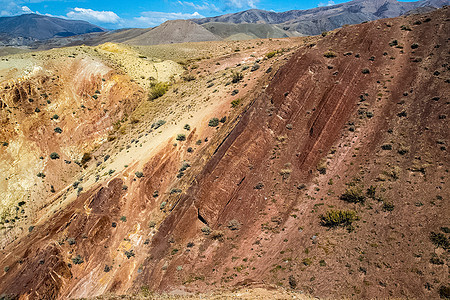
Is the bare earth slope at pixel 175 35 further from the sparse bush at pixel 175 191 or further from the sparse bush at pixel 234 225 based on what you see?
the sparse bush at pixel 234 225

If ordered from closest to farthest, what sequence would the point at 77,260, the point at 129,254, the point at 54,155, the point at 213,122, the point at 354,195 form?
the point at 354,195 → the point at 129,254 → the point at 77,260 → the point at 213,122 → the point at 54,155

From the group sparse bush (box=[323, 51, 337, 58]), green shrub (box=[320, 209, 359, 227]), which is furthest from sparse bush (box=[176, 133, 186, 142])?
sparse bush (box=[323, 51, 337, 58])

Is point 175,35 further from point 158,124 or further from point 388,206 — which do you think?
point 388,206

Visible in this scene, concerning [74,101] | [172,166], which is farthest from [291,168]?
[74,101]

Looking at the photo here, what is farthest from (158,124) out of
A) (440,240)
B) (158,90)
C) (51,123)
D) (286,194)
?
(440,240)

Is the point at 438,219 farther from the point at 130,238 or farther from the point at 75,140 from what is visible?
the point at 75,140

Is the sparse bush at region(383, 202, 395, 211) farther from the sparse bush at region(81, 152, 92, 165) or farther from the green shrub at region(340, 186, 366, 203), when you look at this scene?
the sparse bush at region(81, 152, 92, 165)
